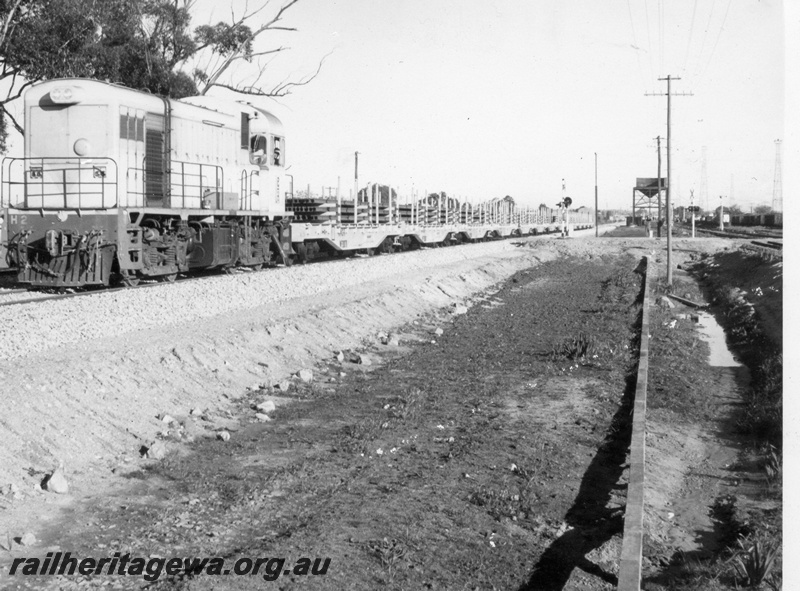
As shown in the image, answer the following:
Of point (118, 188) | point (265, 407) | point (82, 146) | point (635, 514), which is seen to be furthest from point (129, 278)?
point (635, 514)

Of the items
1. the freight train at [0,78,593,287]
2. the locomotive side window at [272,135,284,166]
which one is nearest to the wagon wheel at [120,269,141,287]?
the freight train at [0,78,593,287]

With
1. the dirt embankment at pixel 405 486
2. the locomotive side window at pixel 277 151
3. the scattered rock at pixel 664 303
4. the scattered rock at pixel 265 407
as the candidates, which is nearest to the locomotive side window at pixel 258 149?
the locomotive side window at pixel 277 151

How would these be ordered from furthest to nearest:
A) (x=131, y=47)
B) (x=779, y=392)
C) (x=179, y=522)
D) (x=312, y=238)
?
1. (x=131, y=47)
2. (x=312, y=238)
3. (x=779, y=392)
4. (x=179, y=522)

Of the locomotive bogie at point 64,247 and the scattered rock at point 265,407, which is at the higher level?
the locomotive bogie at point 64,247

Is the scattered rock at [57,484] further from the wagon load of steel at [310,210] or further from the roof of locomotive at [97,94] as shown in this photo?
the wagon load of steel at [310,210]

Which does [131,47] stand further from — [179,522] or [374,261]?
[179,522]

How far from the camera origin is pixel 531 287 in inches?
961

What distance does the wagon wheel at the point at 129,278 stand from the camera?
48.2 ft

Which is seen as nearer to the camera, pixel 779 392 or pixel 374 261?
pixel 779 392

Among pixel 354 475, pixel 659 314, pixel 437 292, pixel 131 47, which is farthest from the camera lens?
pixel 131 47

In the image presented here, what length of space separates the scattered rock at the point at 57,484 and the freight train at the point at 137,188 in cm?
892

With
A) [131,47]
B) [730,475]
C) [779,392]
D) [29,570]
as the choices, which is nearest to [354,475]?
[29,570]

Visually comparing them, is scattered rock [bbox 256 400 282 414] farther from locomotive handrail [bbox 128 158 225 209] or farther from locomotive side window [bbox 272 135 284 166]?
locomotive side window [bbox 272 135 284 166]

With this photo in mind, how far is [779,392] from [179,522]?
7315 millimetres
